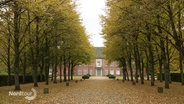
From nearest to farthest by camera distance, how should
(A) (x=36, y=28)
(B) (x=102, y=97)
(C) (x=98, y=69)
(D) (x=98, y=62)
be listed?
(B) (x=102, y=97) < (A) (x=36, y=28) < (C) (x=98, y=69) < (D) (x=98, y=62)

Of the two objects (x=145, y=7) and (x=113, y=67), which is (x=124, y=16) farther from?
(x=113, y=67)

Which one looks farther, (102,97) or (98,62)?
(98,62)

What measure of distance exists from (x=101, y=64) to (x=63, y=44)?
69.1 meters

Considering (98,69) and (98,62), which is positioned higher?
(98,62)

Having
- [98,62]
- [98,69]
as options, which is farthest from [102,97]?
[98,62]

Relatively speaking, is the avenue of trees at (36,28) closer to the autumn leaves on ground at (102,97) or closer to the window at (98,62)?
the autumn leaves on ground at (102,97)

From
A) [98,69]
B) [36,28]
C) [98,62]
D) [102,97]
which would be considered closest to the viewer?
[102,97]

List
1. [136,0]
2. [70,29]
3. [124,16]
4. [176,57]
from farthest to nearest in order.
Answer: [176,57], [70,29], [124,16], [136,0]

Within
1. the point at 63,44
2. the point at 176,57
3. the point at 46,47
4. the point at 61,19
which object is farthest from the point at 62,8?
the point at 176,57

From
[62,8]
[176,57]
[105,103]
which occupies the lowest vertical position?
[105,103]

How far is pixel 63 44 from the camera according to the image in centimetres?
3725

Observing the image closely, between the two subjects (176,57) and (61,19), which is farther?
(176,57)

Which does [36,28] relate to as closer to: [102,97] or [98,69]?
[102,97]

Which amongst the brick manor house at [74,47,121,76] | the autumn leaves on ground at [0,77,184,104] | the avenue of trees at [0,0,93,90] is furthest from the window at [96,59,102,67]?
the autumn leaves on ground at [0,77,184,104]
